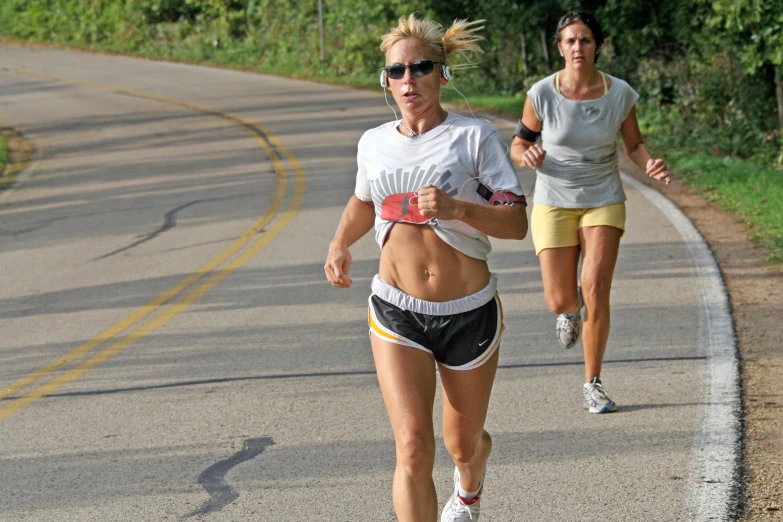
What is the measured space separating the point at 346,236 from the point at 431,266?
40 centimetres

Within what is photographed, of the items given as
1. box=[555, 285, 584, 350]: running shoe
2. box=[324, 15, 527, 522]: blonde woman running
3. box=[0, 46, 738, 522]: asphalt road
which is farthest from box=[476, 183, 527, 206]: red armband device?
box=[555, 285, 584, 350]: running shoe

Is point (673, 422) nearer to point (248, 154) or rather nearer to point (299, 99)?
point (248, 154)

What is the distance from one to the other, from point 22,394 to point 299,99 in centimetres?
2012

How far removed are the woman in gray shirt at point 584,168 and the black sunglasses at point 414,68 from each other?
2.13m

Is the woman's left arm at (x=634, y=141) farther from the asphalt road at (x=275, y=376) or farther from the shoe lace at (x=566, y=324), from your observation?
the asphalt road at (x=275, y=376)

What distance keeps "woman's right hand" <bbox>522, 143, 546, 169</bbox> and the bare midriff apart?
6.05ft

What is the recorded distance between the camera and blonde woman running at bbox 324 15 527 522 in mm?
3930

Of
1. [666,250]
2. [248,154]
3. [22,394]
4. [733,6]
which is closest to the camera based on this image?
[22,394]

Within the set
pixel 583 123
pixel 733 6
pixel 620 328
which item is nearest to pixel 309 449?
pixel 583 123

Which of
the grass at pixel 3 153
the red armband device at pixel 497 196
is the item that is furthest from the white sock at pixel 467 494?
the grass at pixel 3 153

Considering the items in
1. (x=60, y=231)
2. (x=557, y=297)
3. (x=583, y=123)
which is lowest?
(x=60, y=231)

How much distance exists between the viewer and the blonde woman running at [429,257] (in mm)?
3930

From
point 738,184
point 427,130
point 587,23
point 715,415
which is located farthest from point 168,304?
point 738,184

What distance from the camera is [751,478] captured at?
4.96 m
